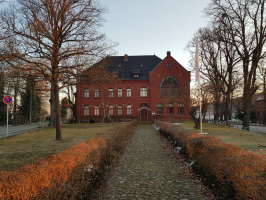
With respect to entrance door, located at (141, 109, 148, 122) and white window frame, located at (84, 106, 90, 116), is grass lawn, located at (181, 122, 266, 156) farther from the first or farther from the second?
white window frame, located at (84, 106, 90, 116)

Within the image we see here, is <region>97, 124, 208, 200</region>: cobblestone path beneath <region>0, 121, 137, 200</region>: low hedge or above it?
beneath

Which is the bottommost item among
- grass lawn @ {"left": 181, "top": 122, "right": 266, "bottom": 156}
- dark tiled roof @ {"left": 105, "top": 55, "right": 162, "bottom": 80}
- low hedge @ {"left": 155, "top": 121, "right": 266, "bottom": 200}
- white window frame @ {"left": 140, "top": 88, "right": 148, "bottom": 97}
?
grass lawn @ {"left": 181, "top": 122, "right": 266, "bottom": 156}

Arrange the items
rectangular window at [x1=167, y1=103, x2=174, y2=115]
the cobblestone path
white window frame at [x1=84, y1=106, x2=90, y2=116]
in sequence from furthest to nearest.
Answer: white window frame at [x1=84, y1=106, x2=90, y2=116]
rectangular window at [x1=167, y1=103, x2=174, y2=115]
the cobblestone path

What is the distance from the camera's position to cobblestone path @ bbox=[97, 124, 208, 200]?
5689 millimetres

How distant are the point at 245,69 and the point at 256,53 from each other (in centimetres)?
228

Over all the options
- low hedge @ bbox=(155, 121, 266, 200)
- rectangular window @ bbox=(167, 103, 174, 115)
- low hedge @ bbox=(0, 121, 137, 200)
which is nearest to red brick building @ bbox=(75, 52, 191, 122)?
rectangular window @ bbox=(167, 103, 174, 115)

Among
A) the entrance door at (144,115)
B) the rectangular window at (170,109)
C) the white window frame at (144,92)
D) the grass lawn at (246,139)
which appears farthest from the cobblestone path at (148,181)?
the white window frame at (144,92)

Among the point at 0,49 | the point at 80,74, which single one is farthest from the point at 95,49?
the point at 0,49

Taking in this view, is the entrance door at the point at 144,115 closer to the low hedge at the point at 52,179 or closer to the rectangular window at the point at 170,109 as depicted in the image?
the rectangular window at the point at 170,109

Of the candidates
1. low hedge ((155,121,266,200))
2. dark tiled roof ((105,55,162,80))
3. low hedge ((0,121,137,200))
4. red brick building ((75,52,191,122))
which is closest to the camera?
low hedge ((0,121,137,200))

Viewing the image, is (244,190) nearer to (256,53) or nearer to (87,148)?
(87,148)

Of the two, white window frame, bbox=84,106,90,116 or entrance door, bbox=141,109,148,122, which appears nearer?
entrance door, bbox=141,109,148,122

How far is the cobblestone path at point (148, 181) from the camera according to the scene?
569cm

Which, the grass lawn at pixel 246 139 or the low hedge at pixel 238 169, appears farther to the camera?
the grass lawn at pixel 246 139
